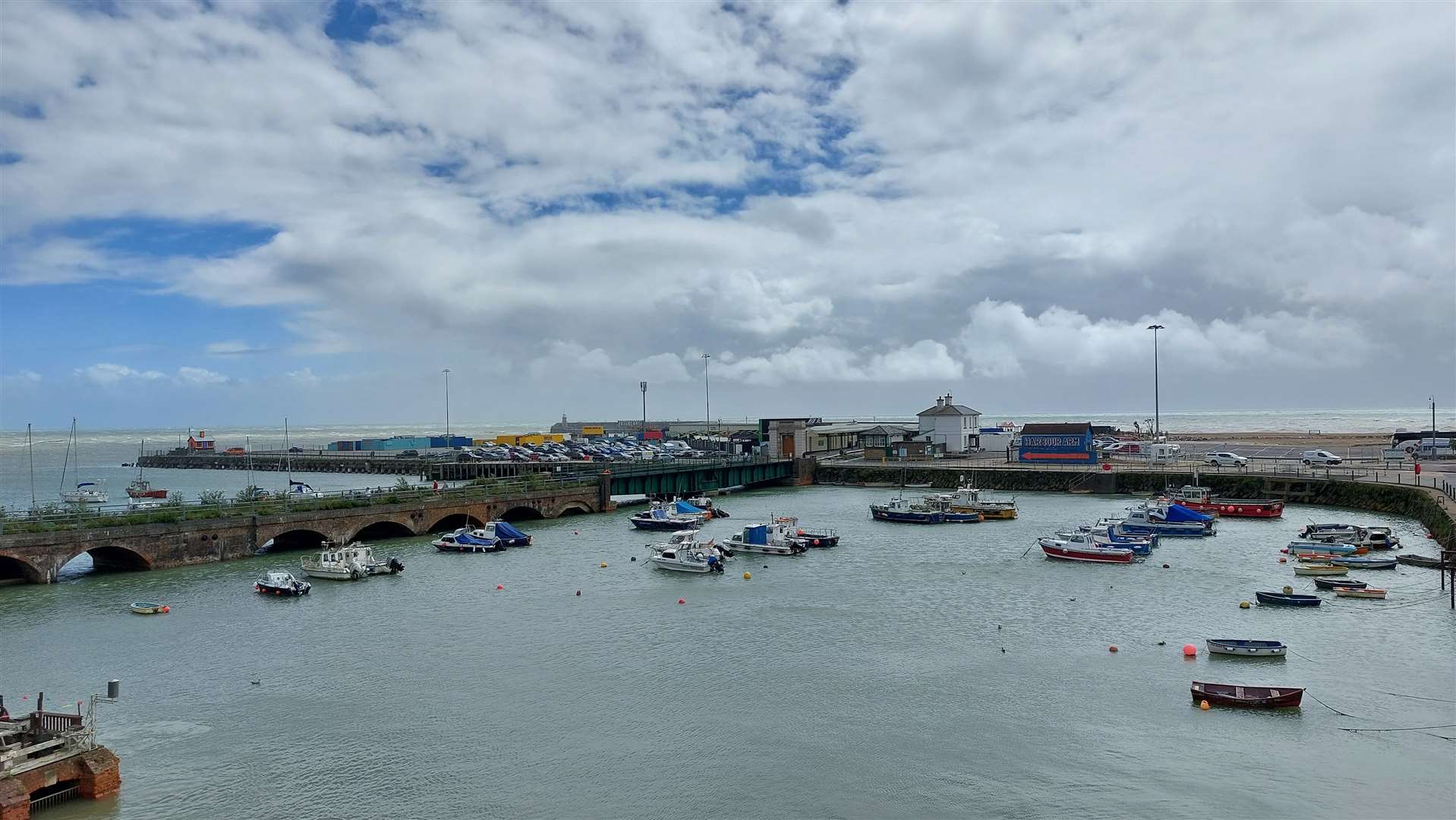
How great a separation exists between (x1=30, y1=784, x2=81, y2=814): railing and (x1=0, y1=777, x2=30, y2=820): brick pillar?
0.85m

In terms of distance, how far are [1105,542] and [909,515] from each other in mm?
20737

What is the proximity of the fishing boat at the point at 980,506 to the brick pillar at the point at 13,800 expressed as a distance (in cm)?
6708

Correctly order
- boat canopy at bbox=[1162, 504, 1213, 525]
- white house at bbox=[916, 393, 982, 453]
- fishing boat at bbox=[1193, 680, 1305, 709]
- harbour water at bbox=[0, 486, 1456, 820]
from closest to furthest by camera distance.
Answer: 1. harbour water at bbox=[0, 486, 1456, 820]
2. fishing boat at bbox=[1193, 680, 1305, 709]
3. boat canopy at bbox=[1162, 504, 1213, 525]
4. white house at bbox=[916, 393, 982, 453]

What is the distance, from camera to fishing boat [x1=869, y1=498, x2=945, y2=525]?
7631 cm

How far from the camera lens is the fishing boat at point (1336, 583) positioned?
4400 centimetres

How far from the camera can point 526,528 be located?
245 ft

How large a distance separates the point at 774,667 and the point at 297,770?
1599cm

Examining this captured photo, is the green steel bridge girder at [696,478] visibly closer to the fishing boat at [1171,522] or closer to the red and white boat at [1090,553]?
the fishing boat at [1171,522]

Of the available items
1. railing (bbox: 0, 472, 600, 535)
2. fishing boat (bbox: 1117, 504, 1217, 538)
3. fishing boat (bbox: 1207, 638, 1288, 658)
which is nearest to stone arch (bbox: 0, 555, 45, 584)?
railing (bbox: 0, 472, 600, 535)

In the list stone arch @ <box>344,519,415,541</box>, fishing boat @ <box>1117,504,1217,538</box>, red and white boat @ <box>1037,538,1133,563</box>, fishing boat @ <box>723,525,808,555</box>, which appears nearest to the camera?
red and white boat @ <box>1037,538,1133,563</box>

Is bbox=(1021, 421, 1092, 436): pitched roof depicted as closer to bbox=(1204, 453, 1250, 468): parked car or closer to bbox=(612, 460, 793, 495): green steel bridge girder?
bbox=(1204, 453, 1250, 468): parked car

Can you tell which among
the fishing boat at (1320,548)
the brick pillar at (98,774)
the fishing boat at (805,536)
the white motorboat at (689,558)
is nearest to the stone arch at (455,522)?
the white motorboat at (689,558)

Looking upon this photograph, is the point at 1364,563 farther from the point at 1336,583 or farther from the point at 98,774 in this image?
the point at 98,774

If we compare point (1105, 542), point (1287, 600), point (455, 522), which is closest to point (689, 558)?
point (1105, 542)
